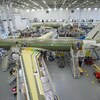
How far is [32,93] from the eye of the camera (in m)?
5.29

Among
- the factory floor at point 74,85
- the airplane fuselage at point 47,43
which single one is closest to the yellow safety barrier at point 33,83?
the factory floor at point 74,85

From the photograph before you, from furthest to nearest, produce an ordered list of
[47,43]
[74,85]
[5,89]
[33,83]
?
[47,43], [74,85], [5,89], [33,83]

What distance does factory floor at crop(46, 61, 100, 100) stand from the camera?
828cm

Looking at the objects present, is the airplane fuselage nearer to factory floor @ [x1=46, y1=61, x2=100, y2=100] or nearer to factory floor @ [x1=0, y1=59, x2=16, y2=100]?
factory floor @ [x1=46, y1=61, x2=100, y2=100]

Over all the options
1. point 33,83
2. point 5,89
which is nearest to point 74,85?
point 33,83

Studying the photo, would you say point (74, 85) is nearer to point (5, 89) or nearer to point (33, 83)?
point (33, 83)

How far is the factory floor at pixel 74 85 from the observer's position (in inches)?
326

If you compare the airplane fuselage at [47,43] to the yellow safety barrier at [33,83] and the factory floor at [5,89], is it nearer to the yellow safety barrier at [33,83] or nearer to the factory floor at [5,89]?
the factory floor at [5,89]

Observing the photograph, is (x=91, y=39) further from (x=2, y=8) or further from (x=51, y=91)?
(x=2, y=8)

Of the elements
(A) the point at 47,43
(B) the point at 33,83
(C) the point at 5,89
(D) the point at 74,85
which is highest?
(A) the point at 47,43

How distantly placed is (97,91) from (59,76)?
11.5 feet

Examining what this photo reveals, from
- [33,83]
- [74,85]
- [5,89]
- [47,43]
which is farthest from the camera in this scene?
[47,43]

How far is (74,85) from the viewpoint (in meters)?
9.53

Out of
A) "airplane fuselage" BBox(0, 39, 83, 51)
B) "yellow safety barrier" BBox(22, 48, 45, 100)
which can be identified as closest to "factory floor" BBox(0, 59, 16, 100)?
"yellow safety barrier" BBox(22, 48, 45, 100)
